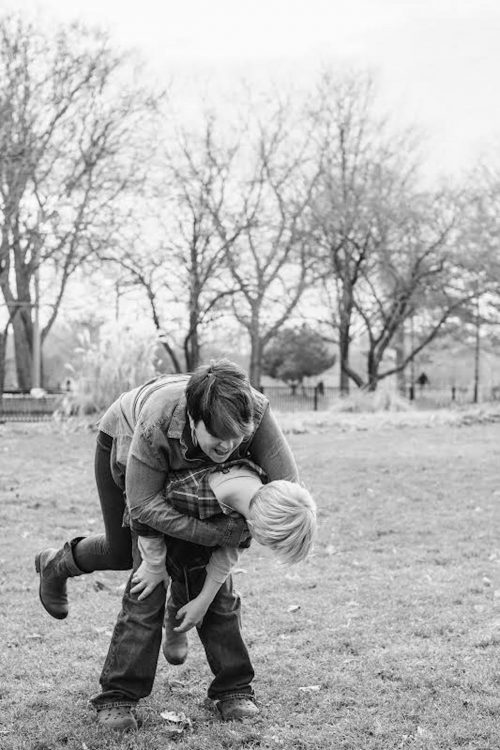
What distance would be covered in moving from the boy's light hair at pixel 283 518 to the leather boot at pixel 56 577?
1104mm

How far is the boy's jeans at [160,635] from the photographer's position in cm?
316

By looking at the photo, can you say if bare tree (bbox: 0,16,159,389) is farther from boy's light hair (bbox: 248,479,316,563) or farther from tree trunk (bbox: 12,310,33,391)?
boy's light hair (bbox: 248,479,316,563)

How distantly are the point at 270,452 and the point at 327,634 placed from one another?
1643 mm

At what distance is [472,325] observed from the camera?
2861 cm

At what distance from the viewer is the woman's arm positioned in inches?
121

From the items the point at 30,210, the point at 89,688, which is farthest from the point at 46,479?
the point at 30,210

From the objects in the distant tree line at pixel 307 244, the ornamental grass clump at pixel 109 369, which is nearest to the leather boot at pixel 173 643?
the ornamental grass clump at pixel 109 369

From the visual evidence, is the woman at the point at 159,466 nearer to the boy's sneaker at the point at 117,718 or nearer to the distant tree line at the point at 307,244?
the boy's sneaker at the point at 117,718

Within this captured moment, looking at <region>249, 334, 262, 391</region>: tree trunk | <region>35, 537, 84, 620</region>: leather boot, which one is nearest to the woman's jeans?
<region>35, 537, 84, 620</region>: leather boot

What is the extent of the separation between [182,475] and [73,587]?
253 cm

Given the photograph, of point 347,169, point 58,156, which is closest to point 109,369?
point 58,156

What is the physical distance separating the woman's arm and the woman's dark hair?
0.23 m

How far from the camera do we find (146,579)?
3098mm

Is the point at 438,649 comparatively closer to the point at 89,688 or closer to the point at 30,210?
the point at 89,688
